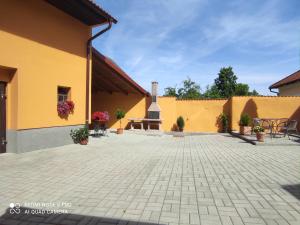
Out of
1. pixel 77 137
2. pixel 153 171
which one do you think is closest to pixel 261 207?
pixel 153 171

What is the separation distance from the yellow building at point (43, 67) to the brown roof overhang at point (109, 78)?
1.94m

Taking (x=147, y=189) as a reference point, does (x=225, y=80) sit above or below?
above

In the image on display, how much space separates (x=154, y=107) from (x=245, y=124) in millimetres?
5059

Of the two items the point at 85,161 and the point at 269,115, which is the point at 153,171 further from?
the point at 269,115

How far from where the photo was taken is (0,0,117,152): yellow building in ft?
23.6

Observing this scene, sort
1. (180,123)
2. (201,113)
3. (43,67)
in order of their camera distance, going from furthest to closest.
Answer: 1. (201,113)
2. (180,123)
3. (43,67)

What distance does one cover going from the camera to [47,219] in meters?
3.40

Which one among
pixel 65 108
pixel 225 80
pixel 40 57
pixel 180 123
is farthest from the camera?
pixel 225 80

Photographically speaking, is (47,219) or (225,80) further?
(225,80)

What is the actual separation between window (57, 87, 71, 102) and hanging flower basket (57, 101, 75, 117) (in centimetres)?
27

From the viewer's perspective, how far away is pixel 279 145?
10562 mm

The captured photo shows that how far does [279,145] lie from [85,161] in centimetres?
755

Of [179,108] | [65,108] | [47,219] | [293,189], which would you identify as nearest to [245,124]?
[179,108]

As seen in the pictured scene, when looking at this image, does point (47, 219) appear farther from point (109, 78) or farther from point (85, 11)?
point (109, 78)
